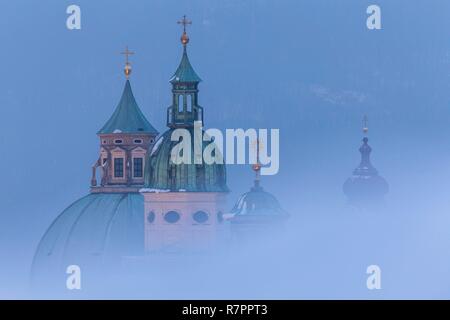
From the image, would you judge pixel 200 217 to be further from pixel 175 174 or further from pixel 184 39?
pixel 184 39

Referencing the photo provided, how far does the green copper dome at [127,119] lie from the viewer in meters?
16.1

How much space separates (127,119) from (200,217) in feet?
3.49

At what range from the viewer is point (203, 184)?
20812 millimetres

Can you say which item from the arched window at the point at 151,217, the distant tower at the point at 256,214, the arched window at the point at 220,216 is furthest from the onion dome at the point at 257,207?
the arched window at the point at 151,217

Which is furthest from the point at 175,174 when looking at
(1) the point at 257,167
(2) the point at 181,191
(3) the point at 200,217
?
(1) the point at 257,167

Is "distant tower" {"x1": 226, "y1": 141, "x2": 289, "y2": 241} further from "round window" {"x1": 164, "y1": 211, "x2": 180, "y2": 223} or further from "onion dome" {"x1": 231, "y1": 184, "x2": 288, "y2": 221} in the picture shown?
"round window" {"x1": 164, "y1": 211, "x2": 180, "y2": 223}

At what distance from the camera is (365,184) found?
58.9 ft

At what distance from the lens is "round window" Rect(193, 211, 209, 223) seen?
63.4ft

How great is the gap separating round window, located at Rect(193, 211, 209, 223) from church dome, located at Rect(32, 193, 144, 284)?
68 cm

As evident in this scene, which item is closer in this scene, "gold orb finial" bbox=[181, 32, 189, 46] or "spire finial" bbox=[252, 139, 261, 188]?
"spire finial" bbox=[252, 139, 261, 188]

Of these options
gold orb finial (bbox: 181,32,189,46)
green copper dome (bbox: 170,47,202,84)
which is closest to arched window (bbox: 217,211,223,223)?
green copper dome (bbox: 170,47,202,84)
